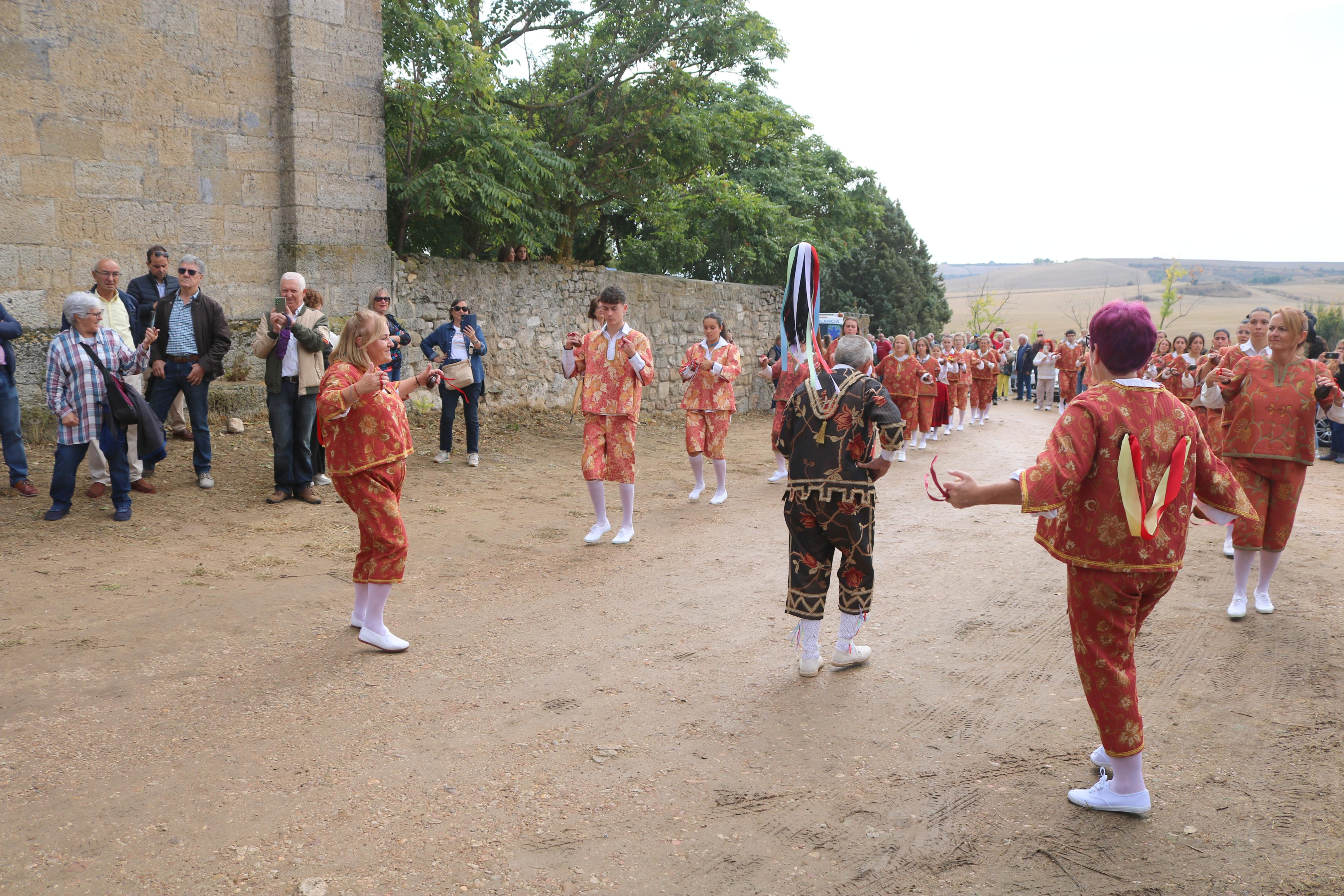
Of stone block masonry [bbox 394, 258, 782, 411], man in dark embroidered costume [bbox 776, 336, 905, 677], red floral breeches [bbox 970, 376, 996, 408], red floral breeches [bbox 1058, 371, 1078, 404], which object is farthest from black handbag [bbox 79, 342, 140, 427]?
red floral breeches [bbox 1058, 371, 1078, 404]

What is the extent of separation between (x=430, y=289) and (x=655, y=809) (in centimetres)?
1017

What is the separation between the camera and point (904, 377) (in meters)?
13.2

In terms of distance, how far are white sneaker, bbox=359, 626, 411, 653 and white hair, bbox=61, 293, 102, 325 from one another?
401 centimetres

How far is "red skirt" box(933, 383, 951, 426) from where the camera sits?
14.1 meters

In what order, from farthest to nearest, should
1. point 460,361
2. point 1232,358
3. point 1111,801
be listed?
1. point 460,361
2. point 1232,358
3. point 1111,801

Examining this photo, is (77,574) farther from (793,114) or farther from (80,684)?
(793,114)

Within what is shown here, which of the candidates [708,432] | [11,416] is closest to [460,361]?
[708,432]

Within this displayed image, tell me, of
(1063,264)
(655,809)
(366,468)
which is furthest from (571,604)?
(1063,264)

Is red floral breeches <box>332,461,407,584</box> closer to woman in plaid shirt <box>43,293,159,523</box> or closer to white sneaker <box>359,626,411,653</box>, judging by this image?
white sneaker <box>359,626,411,653</box>

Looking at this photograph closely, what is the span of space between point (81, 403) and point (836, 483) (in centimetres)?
584

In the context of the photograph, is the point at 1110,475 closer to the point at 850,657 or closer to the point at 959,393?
the point at 850,657

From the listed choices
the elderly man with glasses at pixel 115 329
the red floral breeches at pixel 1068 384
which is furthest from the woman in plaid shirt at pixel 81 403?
the red floral breeches at pixel 1068 384

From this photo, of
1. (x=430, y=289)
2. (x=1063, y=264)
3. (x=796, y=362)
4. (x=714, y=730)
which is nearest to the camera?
(x=714, y=730)

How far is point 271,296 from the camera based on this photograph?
34.3 ft
